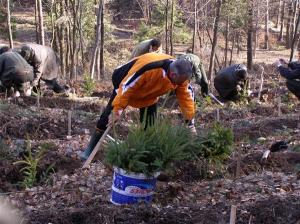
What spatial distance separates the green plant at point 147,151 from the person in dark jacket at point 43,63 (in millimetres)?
7547

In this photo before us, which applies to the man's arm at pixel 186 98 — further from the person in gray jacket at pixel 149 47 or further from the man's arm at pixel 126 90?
the person in gray jacket at pixel 149 47

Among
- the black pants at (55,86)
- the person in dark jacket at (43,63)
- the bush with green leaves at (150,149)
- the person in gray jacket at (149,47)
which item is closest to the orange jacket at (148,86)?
the bush with green leaves at (150,149)

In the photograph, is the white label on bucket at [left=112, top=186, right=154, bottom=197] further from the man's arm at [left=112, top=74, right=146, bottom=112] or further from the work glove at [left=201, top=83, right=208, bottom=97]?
the work glove at [left=201, top=83, right=208, bottom=97]

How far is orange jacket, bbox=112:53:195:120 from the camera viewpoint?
470cm

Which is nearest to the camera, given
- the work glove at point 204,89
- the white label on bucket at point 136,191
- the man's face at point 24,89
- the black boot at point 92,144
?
the white label on bucket at point 136,191

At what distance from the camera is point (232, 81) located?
11367mm

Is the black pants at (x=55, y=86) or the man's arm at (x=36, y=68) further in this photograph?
the black pants at (x=55, y=86)

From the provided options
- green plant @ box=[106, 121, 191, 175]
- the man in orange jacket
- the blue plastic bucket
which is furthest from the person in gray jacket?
the blue plastic bucket

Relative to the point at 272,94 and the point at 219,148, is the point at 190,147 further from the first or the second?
the point at 272,94

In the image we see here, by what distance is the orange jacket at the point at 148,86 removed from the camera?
185 inches

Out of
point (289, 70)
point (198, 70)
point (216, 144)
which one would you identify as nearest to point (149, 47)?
point (198, 70)

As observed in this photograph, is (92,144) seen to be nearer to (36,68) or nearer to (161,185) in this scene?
(161,185)

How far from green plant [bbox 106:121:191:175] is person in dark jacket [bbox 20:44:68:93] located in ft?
24.8

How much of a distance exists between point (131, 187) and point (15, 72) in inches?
273
